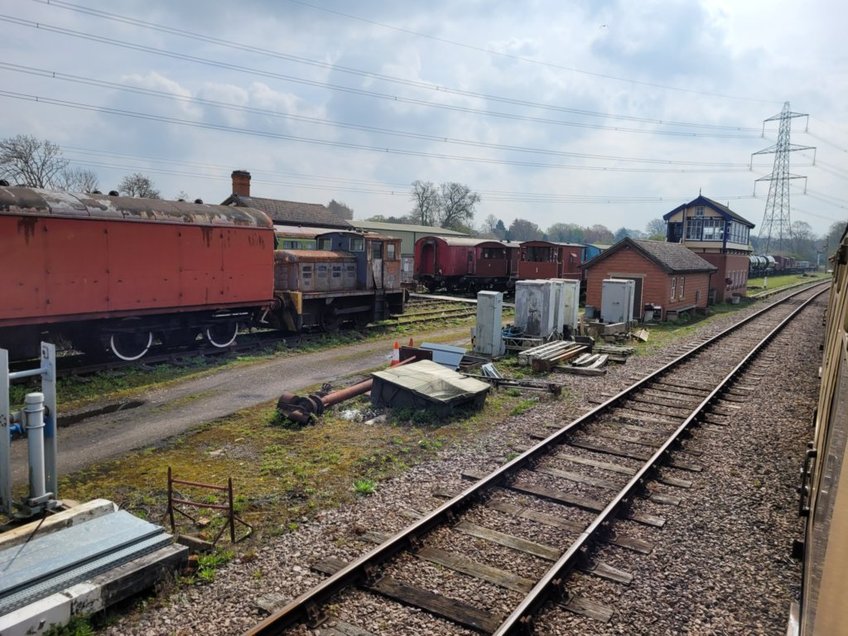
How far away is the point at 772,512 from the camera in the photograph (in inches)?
259

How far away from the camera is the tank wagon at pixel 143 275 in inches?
452

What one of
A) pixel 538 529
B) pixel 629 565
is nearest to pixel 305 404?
pixel 538 529

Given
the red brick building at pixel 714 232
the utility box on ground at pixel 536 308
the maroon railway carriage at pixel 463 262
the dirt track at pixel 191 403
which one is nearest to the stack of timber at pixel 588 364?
the utility box on ground at pixel 536 308

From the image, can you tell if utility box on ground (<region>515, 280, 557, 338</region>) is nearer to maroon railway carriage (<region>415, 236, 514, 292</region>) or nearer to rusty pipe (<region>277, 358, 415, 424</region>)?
rusty pipe (<region>277, 358, 415, 424</region>)

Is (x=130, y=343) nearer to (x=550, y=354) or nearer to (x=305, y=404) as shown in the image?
(x=305, y=404)

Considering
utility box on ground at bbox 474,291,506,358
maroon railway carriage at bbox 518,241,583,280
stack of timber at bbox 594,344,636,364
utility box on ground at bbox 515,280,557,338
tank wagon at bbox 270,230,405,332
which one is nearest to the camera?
utility box on ground at bbox 474,291,506,358

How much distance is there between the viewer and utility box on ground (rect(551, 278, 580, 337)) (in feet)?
56.1

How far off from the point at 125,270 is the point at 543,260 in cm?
2261

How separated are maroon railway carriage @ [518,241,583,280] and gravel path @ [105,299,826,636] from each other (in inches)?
889

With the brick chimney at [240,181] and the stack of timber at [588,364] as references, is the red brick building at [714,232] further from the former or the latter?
the brick chimney at [240,181]

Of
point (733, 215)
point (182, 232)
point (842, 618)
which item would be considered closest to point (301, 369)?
point (182, 232)

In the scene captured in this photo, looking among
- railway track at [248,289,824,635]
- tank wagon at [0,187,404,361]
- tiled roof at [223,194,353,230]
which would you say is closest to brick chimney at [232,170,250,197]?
tiled roof at [223,194,353,230]

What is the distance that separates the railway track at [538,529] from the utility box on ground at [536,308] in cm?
613

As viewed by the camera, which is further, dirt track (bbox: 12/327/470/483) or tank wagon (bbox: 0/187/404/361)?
tank wagon (bbox: 0/187/404/361)
